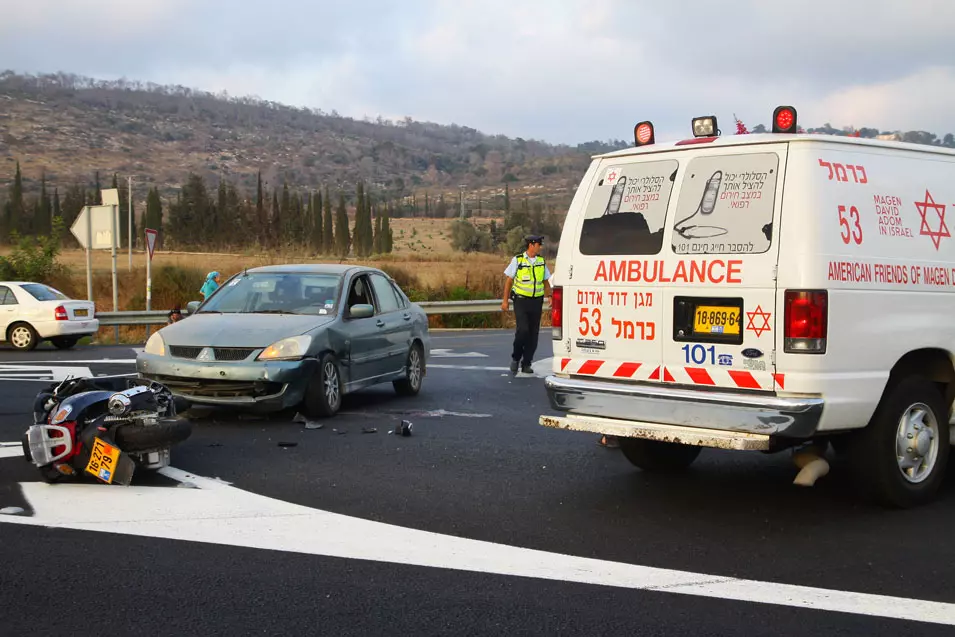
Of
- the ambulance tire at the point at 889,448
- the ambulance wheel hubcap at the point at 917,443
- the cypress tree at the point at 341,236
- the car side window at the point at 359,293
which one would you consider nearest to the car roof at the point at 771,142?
the ambulance tire at the point at 889,448

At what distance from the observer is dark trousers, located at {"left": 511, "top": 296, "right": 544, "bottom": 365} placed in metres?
14.2

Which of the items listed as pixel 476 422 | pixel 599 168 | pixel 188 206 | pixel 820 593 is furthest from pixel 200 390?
pixel 188 206

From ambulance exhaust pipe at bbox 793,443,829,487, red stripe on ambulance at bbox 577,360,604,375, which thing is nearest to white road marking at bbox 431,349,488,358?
red stripe on ambulance at bbox 577,360,604,375

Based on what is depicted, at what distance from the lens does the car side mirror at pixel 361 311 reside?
1091cm

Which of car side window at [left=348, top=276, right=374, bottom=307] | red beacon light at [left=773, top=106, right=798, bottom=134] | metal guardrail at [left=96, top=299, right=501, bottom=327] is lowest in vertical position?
metal guardrail at [left=96, top=299, right=501, bottom=327]

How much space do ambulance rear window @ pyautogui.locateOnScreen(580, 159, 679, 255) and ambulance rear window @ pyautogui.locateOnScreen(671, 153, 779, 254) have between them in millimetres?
139

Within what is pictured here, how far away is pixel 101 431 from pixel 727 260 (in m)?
4.14

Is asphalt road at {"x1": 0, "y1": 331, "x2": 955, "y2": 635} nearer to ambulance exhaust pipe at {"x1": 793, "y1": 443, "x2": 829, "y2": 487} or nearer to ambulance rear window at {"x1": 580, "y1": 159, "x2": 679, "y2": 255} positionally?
ambulance exhaust pipe at {"x1": 793, "y1": 443, "x2": 829, "y2": 487}

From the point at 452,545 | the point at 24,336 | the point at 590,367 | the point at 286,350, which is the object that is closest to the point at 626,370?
the point at 590,367

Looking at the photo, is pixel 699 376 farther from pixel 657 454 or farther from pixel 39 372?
pixel 39 372

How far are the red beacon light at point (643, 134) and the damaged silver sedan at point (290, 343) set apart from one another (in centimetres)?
426

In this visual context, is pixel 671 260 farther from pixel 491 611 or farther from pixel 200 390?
pixel 200 390

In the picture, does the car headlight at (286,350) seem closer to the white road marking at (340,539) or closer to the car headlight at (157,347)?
the car headlight at (157,347)

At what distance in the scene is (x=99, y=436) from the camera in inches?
270
